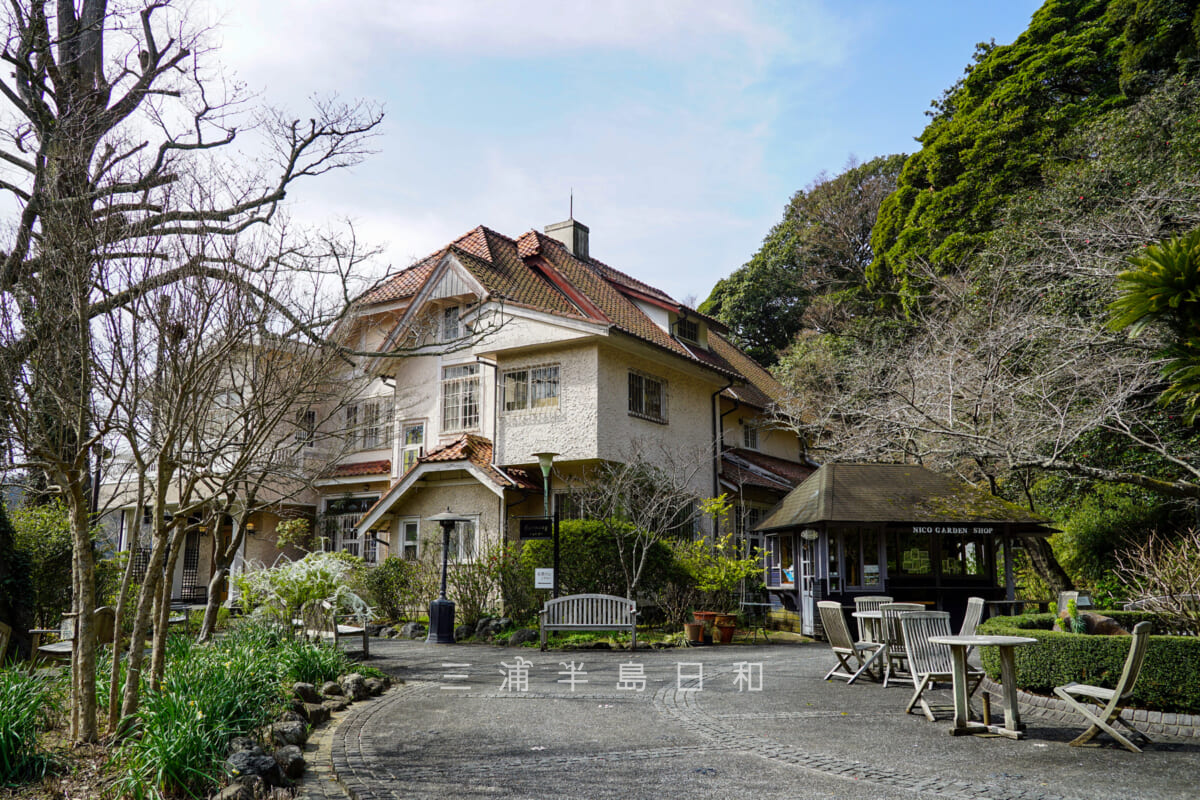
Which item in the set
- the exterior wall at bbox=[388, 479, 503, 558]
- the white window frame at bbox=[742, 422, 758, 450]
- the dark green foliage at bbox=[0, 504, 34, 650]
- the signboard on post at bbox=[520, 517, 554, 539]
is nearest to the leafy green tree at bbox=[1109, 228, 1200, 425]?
the signboard on post at bbox=[520, 517, 554, 539]

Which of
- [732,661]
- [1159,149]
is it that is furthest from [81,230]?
[1159,149]

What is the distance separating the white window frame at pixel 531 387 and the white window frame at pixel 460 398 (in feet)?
4.19

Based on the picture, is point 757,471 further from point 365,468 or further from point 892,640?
point 892,640

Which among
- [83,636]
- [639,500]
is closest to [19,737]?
[83,636]

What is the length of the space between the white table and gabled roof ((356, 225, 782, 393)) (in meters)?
13.1

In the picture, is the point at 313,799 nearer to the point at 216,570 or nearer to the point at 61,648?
the point at 61,648

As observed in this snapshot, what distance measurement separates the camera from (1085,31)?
25.8 metres

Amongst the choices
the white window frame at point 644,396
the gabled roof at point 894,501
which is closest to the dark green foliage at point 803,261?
the white window frame at point 644,396

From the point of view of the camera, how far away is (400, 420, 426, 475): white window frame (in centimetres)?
2414

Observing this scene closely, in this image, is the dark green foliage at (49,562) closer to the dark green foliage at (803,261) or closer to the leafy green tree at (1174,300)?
the leafy green tree at (1174,300)

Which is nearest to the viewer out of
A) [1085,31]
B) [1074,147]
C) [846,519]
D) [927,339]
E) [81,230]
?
[81,230]

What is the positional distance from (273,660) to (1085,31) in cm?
2783

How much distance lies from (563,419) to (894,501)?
7.82 m

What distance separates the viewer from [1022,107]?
1002 inches
